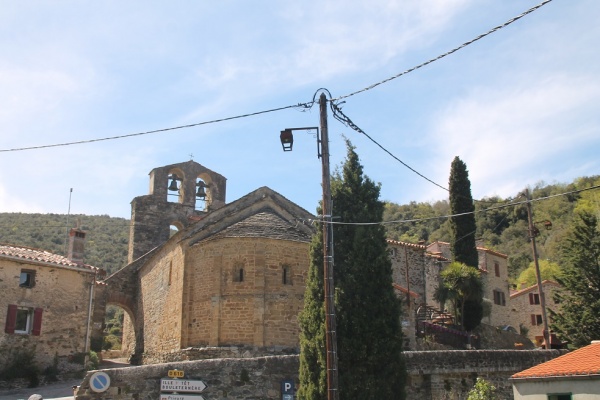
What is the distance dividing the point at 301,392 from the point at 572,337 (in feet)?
42.0

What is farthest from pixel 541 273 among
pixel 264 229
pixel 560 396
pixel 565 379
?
pixel 565 379

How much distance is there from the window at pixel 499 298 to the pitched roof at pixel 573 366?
2726cm

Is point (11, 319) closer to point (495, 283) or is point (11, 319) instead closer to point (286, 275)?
point (286, 275)

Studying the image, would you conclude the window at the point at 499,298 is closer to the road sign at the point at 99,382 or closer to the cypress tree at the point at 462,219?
the cypress tree at the point at 462,219

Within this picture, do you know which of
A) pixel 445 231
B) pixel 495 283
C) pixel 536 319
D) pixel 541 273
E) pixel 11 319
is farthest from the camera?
pixel 445 231

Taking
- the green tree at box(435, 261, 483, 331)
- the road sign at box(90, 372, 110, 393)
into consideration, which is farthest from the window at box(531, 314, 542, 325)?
the road sign at box(90, 372, 110, 393)

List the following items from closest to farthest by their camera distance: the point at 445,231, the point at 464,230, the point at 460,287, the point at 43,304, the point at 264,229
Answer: the point at 264,229 → the point at 43,304 → the point at 460,287 → the point at 464,230 → the point at 445,231

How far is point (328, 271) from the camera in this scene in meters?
12.4

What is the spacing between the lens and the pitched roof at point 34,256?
24266 millimetres

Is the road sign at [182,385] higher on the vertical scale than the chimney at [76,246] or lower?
lower

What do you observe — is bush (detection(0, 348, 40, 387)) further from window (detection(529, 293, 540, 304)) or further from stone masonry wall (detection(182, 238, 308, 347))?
window (detection(529, 293, 540, 304))

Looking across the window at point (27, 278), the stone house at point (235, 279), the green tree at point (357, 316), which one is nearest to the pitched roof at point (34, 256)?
the window at point (27, 278)

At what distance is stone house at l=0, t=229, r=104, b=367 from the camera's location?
23.8m

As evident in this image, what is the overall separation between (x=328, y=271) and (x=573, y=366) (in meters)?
7.48
